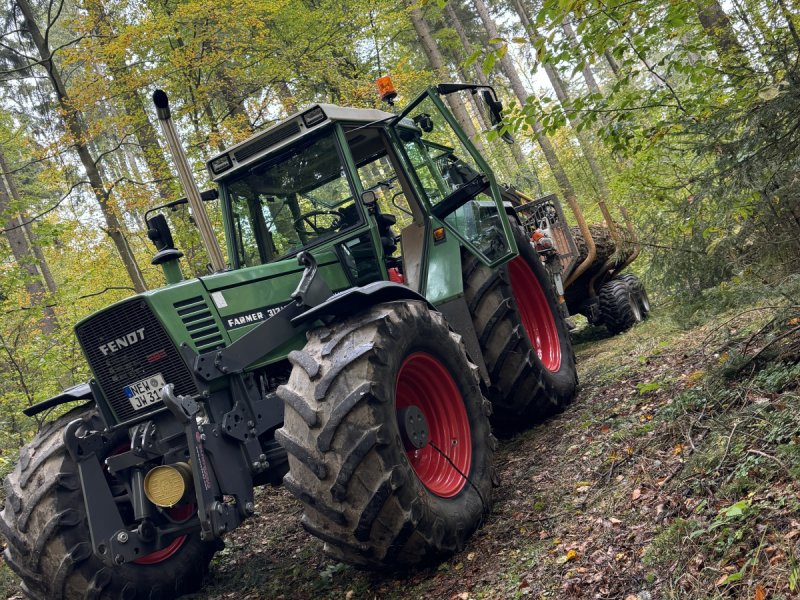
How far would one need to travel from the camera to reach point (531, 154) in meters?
28.7

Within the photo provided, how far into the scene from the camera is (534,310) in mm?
7055

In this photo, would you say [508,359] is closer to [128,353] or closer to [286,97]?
[128,353]

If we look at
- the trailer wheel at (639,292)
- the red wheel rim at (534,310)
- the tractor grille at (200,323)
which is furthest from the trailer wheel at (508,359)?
the trailer wheel at (639,292)

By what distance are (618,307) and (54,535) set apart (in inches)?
275

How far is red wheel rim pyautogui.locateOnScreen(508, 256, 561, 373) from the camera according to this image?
6.86m

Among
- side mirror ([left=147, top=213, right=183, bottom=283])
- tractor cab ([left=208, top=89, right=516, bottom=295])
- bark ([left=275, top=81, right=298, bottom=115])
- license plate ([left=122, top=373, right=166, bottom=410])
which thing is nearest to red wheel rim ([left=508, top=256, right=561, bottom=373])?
tractor cab ([left=208, top=89, right=516, bottom=295])

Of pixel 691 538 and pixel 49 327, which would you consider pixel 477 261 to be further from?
pixel 49 327

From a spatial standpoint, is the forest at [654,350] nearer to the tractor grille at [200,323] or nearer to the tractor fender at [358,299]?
the tractor fender at [358,299]

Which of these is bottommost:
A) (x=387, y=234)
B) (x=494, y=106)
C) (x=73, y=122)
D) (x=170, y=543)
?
(x=170, y=543)

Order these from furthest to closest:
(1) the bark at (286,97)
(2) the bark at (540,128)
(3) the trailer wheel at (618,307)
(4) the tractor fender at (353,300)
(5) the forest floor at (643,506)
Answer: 1. (2) the bark at (540,128)
2. (1) the bark at (286,97)
3. (3) the trailer wheel at (618,307)
4. (4) the tractor fender at (353,300)
5. (5) the forest floor at (643,506)

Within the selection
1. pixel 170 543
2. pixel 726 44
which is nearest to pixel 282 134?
pixel 170 543

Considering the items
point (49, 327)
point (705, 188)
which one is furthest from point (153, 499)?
point (49, 327)

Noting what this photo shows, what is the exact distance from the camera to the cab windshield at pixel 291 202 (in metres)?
5.29

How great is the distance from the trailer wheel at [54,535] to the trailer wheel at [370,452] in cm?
152
